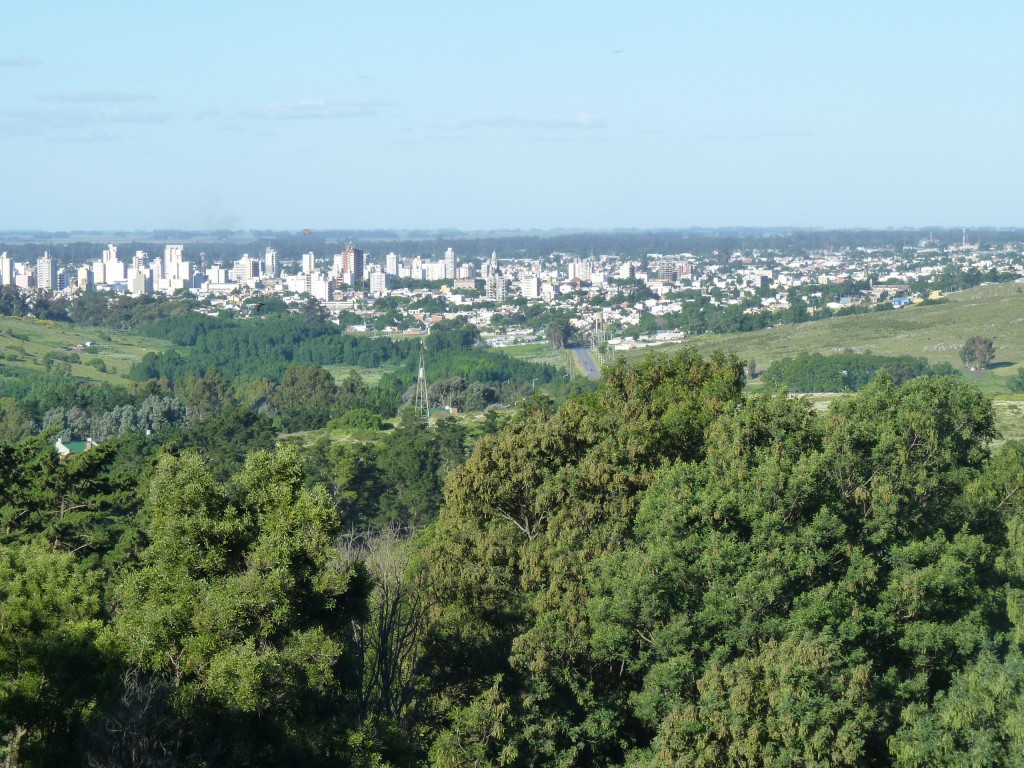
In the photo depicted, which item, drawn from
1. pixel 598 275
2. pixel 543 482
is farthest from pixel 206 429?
pixel 598 275

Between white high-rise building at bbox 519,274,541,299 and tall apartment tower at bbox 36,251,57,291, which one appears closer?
white high-rise building at bbox 519,274,541,299

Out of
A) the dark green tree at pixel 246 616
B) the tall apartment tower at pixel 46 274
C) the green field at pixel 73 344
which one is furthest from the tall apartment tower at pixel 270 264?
the dark green tree at pixel 246 616

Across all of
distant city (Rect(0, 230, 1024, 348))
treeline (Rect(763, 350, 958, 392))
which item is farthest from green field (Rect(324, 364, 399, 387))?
treeline (Rect(763, 350, 958, 392))

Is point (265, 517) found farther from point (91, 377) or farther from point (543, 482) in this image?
point (91, 377)

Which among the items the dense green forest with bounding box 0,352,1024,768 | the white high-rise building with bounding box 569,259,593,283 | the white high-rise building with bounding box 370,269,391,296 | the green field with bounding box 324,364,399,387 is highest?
the dense green forest with bounding box 0,352,1024,768

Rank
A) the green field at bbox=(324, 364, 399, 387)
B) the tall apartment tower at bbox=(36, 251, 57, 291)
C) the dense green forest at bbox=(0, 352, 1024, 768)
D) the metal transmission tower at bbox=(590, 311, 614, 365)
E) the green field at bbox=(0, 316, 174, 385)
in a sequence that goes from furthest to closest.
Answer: the tall apartment tower at bbox=(36, 251, 57, 291) < the metal transmission tower at bbox=(590, 311, 614, 365) < the green field at bbox=(324, 364, 399, 387) < the green field at bbox=(0, 316, 174, 385) < the dense green forest at bbox=(0, 352, 1024, 768)

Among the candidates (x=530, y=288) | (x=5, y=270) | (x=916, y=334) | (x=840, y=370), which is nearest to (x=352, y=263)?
(x=530, y=288)

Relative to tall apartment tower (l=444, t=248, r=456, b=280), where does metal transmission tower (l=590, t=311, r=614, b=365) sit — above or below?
below

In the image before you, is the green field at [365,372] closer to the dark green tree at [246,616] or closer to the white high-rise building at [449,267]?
the dark green tree at [246,616]

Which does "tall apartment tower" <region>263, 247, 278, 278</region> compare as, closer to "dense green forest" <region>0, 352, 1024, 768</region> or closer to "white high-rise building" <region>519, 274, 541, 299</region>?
"white high-rise building" <region>519, 274, 541, 299</region>
